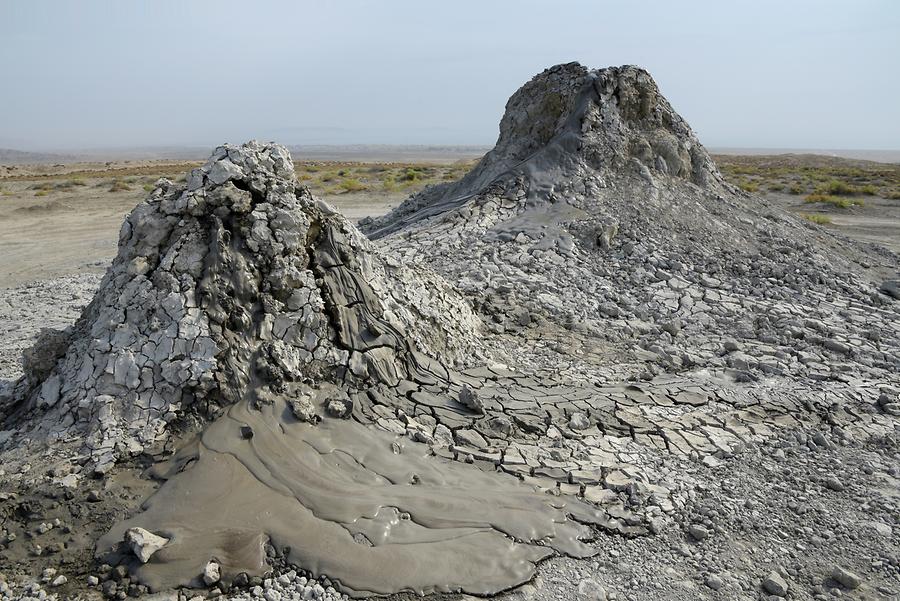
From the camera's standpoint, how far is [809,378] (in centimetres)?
527

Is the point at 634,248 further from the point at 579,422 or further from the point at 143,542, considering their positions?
the point at 143,542

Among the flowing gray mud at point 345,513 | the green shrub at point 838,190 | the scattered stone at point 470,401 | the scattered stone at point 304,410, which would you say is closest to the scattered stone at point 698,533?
the flowing gray mud at point 345,513

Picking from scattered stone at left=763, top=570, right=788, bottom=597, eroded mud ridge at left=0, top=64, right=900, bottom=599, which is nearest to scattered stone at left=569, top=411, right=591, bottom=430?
eroded mud ridge at left=0, top=64, right=900, bottom=599

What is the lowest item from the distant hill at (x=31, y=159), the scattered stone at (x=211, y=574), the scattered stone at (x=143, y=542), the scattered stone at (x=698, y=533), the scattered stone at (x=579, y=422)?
the scattered stone at (x=698, y=533)

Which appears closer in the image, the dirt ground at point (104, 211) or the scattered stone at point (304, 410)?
the scattered stone at point (304, 410)

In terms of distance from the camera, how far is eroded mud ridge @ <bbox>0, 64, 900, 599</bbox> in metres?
3.06

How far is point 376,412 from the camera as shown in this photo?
12.9ft

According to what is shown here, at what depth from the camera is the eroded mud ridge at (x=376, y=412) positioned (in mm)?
3061

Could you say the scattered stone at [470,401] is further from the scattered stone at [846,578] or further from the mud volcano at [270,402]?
the scattered stone at [846,578]

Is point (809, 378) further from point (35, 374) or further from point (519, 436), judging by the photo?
point (35, 374)

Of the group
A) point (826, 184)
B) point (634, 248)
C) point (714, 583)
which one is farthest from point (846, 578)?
point (826, 184)

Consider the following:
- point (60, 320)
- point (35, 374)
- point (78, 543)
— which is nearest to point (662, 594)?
point (78, 543)

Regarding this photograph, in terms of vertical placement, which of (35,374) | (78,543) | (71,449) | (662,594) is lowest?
(662,594)

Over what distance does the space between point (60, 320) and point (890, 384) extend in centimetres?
922
